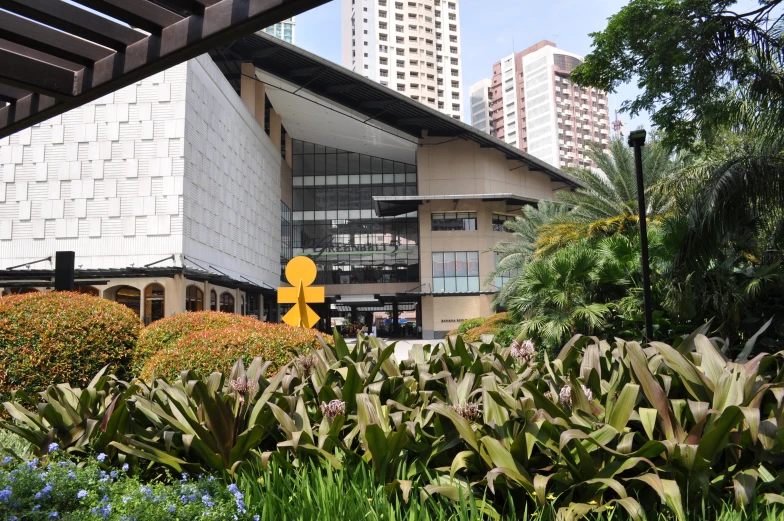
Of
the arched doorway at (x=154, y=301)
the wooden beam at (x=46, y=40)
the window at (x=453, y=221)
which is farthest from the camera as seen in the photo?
the window at (x=453, y=221)

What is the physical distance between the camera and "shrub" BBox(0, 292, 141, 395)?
7.30 m

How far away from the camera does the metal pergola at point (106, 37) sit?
261 cm

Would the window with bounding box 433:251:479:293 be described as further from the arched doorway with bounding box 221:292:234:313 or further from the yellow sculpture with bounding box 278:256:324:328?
the yellow sculpture with bounding box 278:256:324:328

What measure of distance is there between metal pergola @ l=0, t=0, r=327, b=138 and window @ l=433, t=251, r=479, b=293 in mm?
43540

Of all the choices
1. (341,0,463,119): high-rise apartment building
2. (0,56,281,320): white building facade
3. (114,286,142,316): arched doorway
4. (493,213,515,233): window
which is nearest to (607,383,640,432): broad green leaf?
(0,56,281,320): white building facade

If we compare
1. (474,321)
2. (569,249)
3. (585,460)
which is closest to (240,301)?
(474,321)

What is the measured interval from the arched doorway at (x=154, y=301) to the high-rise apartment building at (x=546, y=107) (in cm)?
10395

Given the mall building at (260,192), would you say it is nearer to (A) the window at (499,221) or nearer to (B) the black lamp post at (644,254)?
(A) the window at (499,221)

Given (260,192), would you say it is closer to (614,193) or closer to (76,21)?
(614,193)

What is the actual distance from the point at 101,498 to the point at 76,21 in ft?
7.70

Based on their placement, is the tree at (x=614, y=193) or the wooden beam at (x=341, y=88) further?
the wooden beam at (x=341, y=88)

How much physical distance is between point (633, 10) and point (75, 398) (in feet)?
37.4

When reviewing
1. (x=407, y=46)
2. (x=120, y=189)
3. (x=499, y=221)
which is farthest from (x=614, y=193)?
(x=407, y=46)

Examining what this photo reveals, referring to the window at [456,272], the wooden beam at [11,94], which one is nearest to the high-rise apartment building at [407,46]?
the window at [456,272]
